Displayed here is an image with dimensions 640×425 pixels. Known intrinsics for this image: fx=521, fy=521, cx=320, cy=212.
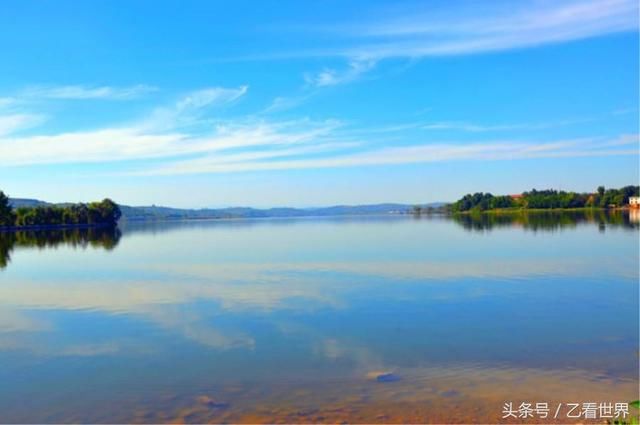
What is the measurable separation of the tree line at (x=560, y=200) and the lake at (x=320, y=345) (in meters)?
128

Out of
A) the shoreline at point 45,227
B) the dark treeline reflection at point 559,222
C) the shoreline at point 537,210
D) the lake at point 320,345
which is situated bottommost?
the lake at point 320,345

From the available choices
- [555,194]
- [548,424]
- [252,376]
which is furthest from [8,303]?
[555,194]

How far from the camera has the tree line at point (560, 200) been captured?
451 feet

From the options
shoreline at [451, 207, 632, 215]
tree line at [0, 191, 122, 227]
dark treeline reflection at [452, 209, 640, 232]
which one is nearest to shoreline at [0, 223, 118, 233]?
tree line at [0, 191, 122, 227]

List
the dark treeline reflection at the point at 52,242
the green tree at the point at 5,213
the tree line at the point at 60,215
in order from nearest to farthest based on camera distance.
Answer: the dark treeline reflection at the point at 52,242 → the green tree at the point at 5,213 → the tree line at the point at 60,215

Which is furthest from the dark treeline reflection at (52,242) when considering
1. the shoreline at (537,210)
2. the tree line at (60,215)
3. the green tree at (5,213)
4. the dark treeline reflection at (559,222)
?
the shoreline at (537,210)

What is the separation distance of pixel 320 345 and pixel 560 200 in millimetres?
142723

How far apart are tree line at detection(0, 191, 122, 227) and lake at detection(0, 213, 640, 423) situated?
94252 millimetres

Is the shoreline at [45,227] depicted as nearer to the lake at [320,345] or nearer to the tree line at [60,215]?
the tree line at [60,215]

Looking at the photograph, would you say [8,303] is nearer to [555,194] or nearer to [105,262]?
[105,262]

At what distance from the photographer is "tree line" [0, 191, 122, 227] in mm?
103994

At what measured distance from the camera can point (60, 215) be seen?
12019 centimetres

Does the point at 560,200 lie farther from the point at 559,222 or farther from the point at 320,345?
the point at 320,345

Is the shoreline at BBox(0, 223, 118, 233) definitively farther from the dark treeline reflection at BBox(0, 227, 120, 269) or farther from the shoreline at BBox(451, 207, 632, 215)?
the shoreline at BBox(451, 207, 632, 215)
